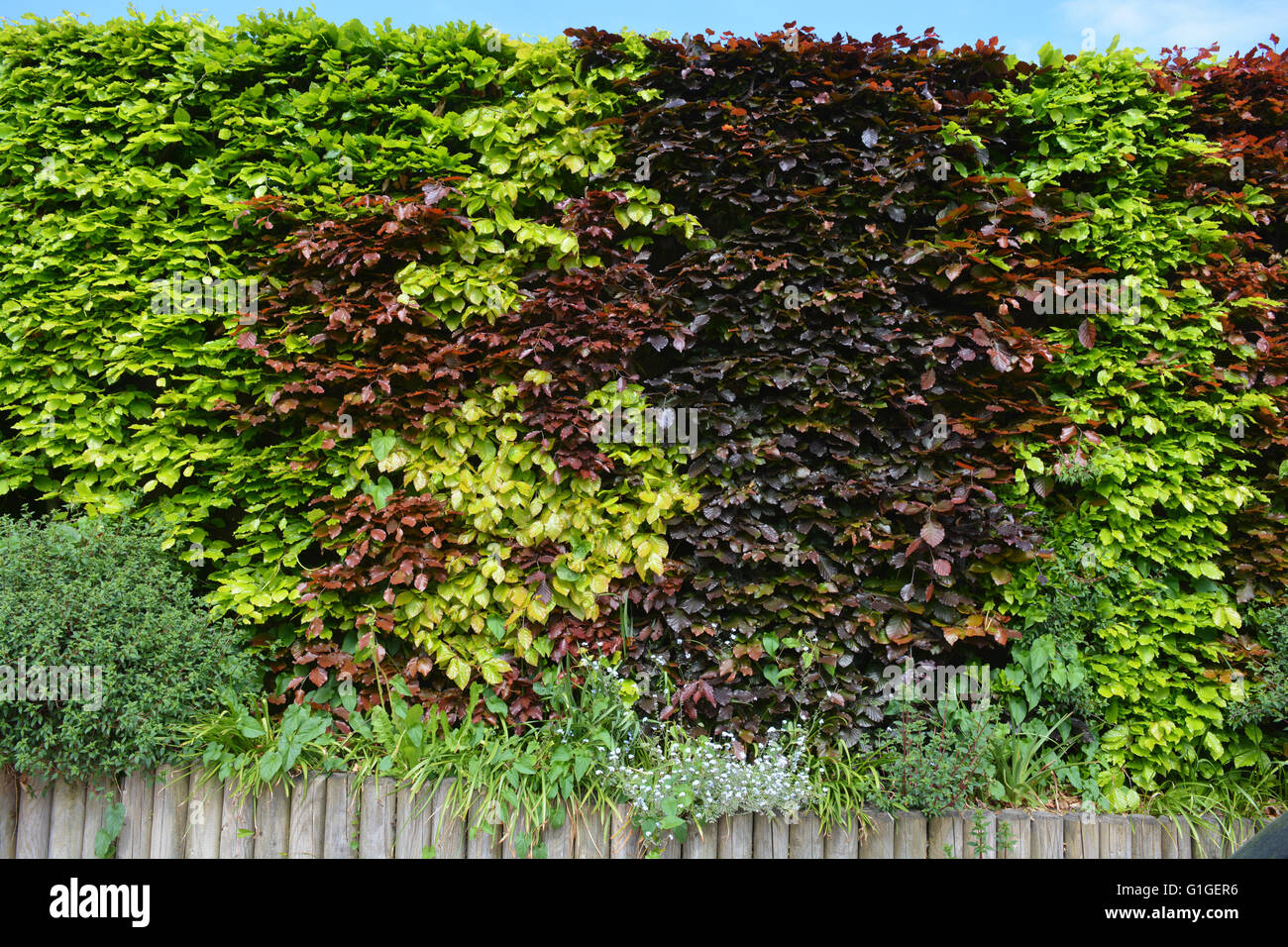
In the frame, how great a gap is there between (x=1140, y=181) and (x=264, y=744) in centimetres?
502

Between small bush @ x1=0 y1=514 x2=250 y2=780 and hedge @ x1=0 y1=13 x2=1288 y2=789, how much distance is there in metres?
0.31

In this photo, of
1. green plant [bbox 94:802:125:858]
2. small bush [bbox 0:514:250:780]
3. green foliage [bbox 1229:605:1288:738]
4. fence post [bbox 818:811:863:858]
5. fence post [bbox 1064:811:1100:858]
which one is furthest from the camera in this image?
green foliage [bbox 1229:605:1288:738]

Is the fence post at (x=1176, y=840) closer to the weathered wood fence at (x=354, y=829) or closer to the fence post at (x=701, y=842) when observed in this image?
the weathered wood fence at (x=354, y=829)

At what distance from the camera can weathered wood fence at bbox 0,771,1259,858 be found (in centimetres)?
311

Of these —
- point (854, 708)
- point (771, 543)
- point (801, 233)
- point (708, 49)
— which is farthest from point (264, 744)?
point (708, 49)

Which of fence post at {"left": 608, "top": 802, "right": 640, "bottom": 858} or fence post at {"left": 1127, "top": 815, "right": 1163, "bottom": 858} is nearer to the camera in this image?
fence post at {"left": 608, "top": 802, "right": 640, "bottom": 858}

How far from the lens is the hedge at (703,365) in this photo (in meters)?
3.53

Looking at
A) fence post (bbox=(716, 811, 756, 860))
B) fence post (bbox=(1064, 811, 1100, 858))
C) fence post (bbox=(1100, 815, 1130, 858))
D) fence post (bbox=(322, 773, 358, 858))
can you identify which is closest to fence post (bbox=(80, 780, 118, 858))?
fence post (bbox=(322, 773, 358, 858))

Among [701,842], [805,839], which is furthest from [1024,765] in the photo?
[701,842]

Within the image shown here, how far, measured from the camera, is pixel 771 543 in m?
3.54

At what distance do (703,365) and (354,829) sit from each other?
261 centimetres

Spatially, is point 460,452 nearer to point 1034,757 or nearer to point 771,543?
point 771,543

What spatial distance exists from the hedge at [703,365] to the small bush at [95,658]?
309 millimetres

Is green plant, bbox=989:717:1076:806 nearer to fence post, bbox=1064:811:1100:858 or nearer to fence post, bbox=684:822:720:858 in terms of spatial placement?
fence post, bbox=1064:811:1100:858
